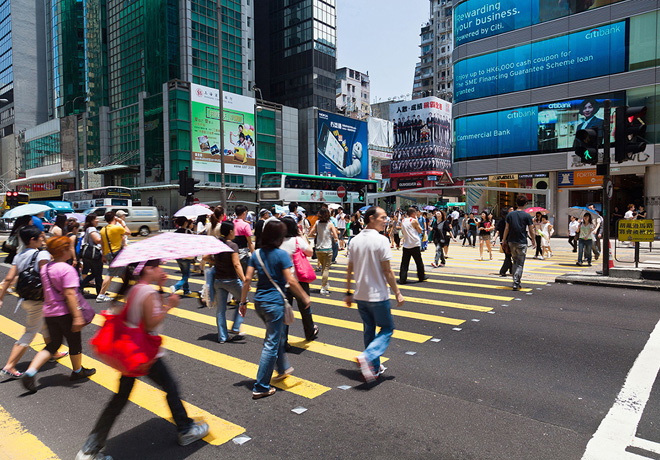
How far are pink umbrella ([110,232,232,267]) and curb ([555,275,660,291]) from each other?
9961 millimetres

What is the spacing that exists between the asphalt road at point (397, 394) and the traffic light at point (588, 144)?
13.7 feet

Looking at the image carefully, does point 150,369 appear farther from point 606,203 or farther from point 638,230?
point 638,230

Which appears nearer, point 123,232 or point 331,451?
point 331,451

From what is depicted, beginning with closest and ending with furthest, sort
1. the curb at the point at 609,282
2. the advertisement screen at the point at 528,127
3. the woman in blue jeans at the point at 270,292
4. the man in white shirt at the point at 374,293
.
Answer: the woman in blue jeans at the point at 270,292 → the man in white shirt at the point at 374,293 → the curb at the point at 609,282 → the advertisement screen at the point at 528,127

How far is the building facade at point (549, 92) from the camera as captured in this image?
2606 centimetres

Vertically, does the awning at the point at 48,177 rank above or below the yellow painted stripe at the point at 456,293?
above

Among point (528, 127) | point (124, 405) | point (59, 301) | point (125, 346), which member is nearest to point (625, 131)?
point (125, 346)

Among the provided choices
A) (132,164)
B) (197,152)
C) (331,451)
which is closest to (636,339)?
(331,451)

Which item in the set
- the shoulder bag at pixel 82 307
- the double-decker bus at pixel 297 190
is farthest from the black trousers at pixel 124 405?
the double-decker bus at pixel 297 190

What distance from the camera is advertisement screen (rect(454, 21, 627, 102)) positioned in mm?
26895

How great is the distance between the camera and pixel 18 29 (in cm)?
8706

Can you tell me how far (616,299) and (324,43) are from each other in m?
72.4

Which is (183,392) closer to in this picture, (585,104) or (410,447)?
(410,447)

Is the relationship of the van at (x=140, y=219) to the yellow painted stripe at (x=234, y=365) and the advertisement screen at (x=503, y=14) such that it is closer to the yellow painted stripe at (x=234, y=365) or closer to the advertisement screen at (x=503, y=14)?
the advertisement screen at (x=503, y=14)
